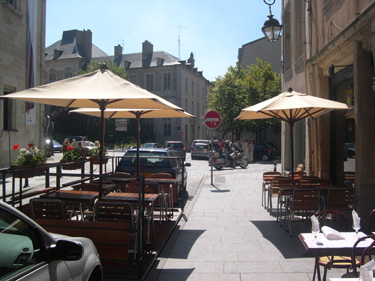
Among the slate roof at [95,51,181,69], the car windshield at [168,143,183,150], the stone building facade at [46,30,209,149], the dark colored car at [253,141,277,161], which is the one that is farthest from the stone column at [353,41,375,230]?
the slate roof at [95,51,181,69]

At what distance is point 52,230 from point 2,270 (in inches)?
97.1

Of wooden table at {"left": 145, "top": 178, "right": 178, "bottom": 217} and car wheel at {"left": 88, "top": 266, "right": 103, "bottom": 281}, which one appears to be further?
wooden table at {"left": 145, "top": 178, "right": 178, "bottom": 217}

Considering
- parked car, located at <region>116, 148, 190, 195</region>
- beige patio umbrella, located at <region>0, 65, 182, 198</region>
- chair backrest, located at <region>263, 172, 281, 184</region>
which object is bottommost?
chair backrest, located at <region>263, 172, 281, 184</region>

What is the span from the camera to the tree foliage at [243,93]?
35.6 m

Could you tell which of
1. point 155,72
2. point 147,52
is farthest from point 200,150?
Answer: point 147,52

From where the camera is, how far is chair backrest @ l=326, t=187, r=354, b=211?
22.4ft

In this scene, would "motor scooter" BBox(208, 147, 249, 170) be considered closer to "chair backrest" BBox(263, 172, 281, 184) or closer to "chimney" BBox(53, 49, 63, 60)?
"chair backrest" BBox(263, 172, 281, 184)

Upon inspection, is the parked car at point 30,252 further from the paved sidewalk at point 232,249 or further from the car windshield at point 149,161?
the car windshield at point 149,161

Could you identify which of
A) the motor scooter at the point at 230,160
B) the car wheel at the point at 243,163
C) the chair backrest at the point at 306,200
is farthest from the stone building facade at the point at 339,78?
the car wheel at the point at 243,163

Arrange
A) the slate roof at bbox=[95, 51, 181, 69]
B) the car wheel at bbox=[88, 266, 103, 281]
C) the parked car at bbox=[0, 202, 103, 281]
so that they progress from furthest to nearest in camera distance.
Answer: the slate roof at bbox=[95, 51, 181, 69] → the car wheel at bbox=[88, 266, 103, 281] → the parked car at bbox=[0, 202, 103, 281]

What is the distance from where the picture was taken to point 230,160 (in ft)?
74.3

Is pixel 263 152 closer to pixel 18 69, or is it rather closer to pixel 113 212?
pixel 18 69

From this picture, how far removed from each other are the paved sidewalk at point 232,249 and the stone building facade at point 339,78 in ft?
6.43

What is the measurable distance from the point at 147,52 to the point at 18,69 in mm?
40366
